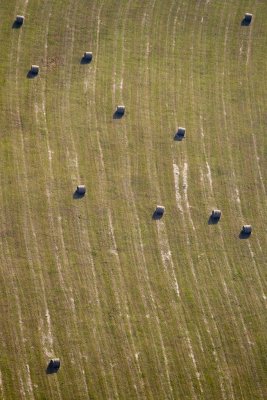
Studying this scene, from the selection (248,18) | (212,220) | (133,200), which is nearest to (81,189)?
(133,200)

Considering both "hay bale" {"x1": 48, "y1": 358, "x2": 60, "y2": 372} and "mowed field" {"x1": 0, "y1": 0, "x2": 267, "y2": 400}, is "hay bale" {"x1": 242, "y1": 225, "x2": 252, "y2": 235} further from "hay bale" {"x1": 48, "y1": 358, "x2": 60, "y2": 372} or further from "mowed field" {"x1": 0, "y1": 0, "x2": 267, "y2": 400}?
"hay bale" {"x1": 48, "y1": 358, "x2": 60, "y2": 372}

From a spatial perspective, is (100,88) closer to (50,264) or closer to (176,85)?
(176,85)

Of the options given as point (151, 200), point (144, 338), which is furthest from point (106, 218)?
point (144, 338)

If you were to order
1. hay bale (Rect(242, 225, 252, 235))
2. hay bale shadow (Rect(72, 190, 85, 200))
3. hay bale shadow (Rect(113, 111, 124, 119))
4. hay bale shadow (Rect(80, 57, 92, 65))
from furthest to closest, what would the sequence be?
hay bale shadow (Rect(80, 57, 92, 65)) → hay bale shadow (Rect(113, 111, 124, 119)) → hay bale (Rect(242, 225, 252, 235)) → hay bale shadow (Rect(72, 190, 85, 200))

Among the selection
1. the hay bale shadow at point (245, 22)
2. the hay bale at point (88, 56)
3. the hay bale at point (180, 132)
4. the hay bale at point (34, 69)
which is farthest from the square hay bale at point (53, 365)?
the hay bale shadow at point (245, 22)

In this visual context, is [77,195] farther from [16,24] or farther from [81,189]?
[16,24]

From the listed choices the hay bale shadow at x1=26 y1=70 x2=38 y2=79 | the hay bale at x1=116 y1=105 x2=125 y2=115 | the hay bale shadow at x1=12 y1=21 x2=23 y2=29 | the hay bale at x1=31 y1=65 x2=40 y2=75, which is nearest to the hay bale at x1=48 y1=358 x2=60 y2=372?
the hay bale at x1=116 y1=105 x2=125 y2=115

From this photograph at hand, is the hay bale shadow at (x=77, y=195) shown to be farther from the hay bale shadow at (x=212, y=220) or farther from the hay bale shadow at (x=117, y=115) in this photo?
the hay bale shadow at (x=212, y=220)
